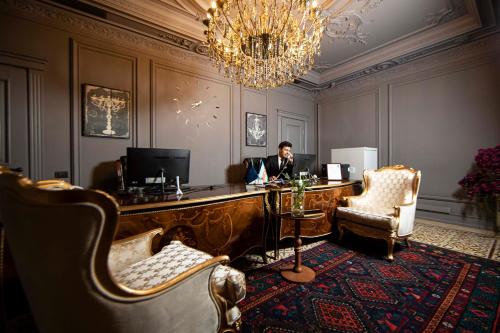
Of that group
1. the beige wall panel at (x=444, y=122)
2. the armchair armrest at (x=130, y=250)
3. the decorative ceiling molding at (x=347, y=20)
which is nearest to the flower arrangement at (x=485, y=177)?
the beige wall panel at (x=444, y=122)

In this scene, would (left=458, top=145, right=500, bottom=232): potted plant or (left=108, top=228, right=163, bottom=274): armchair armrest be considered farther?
(left=458, top=145, right=500, bottom=232): potted plant

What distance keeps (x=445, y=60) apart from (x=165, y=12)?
15.9 ft

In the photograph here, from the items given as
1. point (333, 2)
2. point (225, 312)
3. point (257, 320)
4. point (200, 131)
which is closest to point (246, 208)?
point (257, 320)

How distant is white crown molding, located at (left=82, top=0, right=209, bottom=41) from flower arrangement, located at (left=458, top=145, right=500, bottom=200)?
183 inches

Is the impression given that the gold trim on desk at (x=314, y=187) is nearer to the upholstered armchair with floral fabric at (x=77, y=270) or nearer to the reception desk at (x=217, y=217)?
the reception desk at (x=217, y=217)

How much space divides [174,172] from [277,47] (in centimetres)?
175

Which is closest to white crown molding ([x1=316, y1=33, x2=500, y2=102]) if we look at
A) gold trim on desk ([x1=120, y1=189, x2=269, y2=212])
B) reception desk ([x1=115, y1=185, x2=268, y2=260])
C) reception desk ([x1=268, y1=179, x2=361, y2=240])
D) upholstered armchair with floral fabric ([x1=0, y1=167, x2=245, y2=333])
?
reception desk ([x1=268, y1=179, x2=361, y2=240])

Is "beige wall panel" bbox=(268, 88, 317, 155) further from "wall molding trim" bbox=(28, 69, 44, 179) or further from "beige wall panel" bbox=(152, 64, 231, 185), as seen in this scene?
"wall molding trim" bbox=(28, 69, 44, 179)

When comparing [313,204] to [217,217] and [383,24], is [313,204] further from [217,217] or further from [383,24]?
[383,24]

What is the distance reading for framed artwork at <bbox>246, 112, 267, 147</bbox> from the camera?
4406 mm

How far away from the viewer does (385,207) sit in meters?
3.19

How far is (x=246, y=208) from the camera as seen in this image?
7.29ft

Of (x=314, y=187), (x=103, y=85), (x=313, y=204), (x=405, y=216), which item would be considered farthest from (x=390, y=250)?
(x=103, y=85)

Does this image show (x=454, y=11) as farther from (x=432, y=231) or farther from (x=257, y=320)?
(x=257, y=320)
